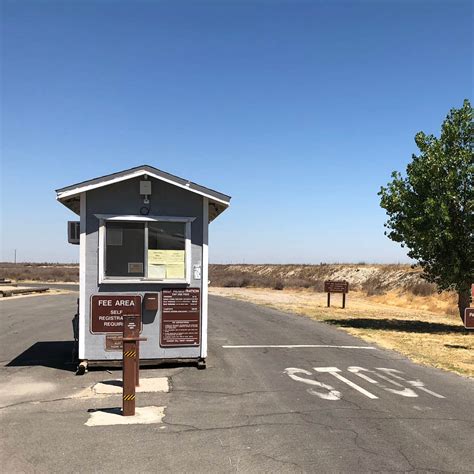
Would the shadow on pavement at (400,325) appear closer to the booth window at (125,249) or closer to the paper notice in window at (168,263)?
the paper notice in window at (168,263)

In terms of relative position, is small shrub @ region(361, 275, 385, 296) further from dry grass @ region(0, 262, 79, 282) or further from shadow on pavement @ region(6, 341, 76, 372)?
dry grass @ region(0, 262, 79, 282)

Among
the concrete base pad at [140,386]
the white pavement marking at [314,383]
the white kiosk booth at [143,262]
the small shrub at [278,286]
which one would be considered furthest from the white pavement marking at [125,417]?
the small shrub at [278,286]

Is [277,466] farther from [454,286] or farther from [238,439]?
[454,286]

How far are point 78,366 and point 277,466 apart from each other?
5240 mm

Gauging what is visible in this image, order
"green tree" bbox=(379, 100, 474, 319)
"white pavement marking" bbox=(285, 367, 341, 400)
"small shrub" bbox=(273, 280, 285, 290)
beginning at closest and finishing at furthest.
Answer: "white pavement marking" bbox=(285, 367, 341, 400) → "green tree" bbox=(379, 100, 474, 319) → "small shrub" bbox=(273, 280, 285, 290)

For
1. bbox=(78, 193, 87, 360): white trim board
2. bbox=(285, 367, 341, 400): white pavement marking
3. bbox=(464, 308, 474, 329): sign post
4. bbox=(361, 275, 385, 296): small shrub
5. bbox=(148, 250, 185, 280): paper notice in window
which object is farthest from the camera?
bbox=(361, 275, 385, 296): small shrub

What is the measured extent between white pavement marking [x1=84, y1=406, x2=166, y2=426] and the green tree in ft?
40.1

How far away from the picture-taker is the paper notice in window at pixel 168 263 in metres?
9.44

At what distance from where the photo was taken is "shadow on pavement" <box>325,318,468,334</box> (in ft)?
55.5

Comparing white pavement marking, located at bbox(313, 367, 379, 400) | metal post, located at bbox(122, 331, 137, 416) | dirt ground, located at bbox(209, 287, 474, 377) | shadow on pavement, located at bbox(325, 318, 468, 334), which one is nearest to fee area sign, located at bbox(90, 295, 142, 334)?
metal post, located at bbox(122, 331, 137, 416)

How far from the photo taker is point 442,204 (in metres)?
16.1

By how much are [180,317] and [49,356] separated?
3.29 metres

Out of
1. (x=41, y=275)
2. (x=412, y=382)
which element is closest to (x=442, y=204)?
(x=412, y=382)

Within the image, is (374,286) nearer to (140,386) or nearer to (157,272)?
(157,272)
